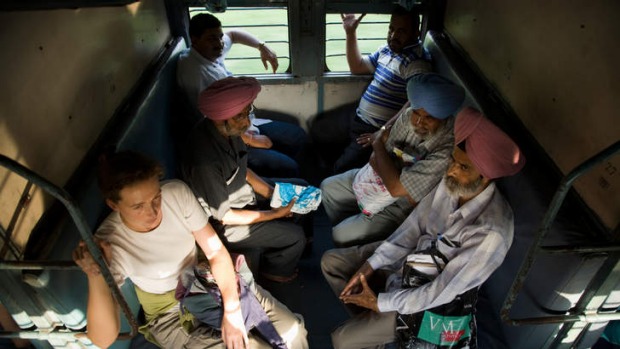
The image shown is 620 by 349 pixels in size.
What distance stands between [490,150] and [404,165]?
3.58ft

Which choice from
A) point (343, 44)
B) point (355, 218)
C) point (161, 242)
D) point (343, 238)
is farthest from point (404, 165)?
point (343, 44)

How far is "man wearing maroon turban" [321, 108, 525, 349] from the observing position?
221cm

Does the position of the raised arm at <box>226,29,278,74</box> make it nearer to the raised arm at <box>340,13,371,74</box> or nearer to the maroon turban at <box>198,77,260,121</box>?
the raised arm at <box>340,13,371,74</box>

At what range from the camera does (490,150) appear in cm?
218

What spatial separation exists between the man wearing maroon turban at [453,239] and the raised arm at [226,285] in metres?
0.70

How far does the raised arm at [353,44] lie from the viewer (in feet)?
14.0

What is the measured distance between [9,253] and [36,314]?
375mm

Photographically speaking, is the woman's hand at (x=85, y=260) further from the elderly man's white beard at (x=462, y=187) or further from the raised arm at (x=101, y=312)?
the elderly man's white beard at (x=462, y=187)

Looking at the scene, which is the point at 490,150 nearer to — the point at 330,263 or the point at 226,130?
the point at 330,263

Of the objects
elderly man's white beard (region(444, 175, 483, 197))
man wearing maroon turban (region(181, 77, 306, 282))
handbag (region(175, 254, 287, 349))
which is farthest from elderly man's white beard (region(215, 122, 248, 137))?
elderly man's white beard (region(444, 175, 483, 197))

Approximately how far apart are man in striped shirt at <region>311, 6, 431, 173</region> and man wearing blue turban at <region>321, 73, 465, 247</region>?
66 cm

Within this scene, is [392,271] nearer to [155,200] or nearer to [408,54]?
[155,200]

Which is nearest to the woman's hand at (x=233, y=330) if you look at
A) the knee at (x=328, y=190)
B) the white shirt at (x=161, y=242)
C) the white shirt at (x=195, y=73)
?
the white shirt at (x=161, y=242)

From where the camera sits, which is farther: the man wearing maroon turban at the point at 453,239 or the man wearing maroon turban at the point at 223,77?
the man wearing maroon turban at the point at 223,77
